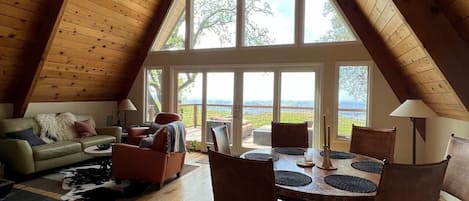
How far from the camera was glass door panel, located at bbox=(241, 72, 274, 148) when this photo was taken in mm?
5438

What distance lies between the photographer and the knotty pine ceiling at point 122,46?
94.0 inches

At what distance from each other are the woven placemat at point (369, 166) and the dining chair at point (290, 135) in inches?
36.0

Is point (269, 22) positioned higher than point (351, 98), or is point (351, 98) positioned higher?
point (269, 22)

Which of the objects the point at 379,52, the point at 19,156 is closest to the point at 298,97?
the point at 379,52

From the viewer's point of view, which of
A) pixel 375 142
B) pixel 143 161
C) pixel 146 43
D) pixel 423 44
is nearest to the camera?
pixel 423 44

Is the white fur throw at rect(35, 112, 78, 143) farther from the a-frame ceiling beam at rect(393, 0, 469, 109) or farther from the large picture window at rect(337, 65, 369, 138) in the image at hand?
the a-frame ceiling beam at rect(393, 0, 469, 109)

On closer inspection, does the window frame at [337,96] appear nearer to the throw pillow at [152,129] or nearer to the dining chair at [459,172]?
the dining chair at [459,172]

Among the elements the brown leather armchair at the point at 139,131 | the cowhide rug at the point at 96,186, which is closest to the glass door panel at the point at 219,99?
the brown leather armchair at the point at 139,131

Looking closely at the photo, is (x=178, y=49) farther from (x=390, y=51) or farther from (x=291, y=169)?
(x=291, y=169)

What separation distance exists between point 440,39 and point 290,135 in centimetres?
174

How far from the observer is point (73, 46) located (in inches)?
189

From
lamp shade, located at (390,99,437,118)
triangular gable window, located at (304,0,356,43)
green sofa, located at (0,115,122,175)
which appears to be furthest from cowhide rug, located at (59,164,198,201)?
triangular gable window, located at (304,0,356,43)

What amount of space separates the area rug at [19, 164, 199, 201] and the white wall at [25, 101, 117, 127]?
1597 mm

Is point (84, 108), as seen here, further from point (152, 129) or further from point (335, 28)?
point (335, 28)
